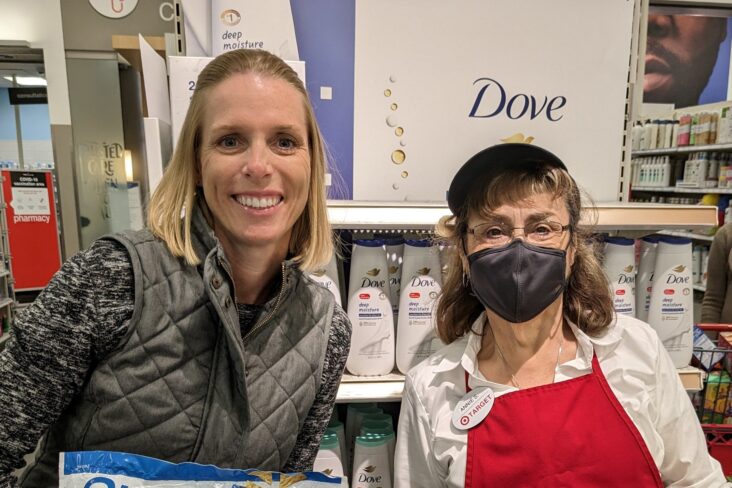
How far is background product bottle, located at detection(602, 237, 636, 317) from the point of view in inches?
66.8

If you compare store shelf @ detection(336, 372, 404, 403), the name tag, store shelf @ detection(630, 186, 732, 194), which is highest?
store shelf @ detection(630, 186, 732, 194)

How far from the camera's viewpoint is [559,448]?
126 cm

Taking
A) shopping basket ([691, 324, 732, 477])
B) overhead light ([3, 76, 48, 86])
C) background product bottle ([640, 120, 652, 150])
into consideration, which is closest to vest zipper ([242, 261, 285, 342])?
shopping basket ([691, 324, 732, 477])

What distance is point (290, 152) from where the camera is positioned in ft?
3.73

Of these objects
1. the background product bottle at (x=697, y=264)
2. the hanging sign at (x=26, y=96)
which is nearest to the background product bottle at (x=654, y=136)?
the background product bottle at (x=697, y=264)

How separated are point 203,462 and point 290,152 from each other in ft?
2.31

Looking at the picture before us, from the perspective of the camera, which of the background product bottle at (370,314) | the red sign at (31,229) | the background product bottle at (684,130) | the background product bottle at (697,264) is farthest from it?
the red sign at (31,229)

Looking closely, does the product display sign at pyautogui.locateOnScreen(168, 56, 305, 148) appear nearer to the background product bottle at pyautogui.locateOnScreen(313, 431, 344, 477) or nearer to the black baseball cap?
the black baseball cap

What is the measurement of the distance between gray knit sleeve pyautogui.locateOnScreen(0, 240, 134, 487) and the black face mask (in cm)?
83

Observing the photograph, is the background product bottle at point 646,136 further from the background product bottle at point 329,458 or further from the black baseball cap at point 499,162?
the background product bottle at point 329,458

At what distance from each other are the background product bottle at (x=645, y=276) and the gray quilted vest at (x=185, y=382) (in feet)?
4.26

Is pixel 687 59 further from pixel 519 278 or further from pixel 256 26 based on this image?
pixel 519 278

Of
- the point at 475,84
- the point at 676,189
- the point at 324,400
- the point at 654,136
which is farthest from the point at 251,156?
the point at 654,136

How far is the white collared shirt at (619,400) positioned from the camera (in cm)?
128
